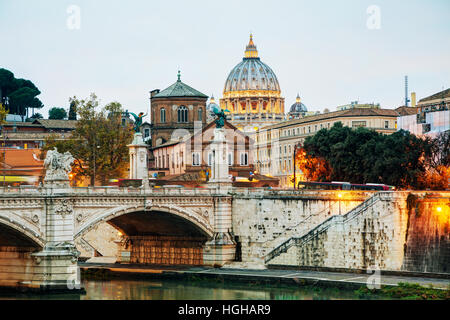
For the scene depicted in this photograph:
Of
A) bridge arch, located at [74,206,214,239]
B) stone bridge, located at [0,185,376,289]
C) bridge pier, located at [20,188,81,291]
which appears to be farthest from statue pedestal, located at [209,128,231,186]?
bridge pier, located at [20,188,81,291]

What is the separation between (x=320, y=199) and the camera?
68.1 meters

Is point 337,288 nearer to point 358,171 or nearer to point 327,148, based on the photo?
point 358,171

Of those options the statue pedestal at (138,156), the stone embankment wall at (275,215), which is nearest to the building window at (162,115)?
the statue pedestal at (138,156)

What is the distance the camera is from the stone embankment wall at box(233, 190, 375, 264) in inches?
2670

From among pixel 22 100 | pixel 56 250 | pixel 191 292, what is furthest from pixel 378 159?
pixel 22 100

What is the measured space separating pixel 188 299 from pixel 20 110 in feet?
348

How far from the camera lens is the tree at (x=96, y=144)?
96.3 m

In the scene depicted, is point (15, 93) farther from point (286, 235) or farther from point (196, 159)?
point (286, 235)

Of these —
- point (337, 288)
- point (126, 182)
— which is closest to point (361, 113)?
point (126, 182)

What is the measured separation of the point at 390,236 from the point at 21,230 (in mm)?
22880

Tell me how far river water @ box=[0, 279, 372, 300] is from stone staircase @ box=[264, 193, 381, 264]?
221 inches

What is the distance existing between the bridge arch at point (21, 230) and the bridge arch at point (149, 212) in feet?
9.21

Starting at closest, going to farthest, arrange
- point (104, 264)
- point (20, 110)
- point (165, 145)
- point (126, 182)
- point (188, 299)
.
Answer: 1. point (188, 299)
2. point (104, 264)
3. point (126, 182)
4. point (165, 145)
5. point (20, 110)
